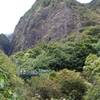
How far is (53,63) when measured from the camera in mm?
58812

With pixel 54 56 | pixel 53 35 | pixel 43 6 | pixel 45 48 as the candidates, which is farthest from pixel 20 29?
pixel 54 56

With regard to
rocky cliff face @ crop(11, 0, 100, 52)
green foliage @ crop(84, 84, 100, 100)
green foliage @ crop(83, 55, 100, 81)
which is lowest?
green foliage @ crop(84, 84, 100, 100)

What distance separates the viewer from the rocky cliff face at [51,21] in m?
116

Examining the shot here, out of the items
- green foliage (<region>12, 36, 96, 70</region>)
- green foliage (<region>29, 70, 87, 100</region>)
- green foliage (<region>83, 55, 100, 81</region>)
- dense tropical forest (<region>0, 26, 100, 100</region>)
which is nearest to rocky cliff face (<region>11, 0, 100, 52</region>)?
dense tropical forest (<region>0, 26, 100, 100</region>)

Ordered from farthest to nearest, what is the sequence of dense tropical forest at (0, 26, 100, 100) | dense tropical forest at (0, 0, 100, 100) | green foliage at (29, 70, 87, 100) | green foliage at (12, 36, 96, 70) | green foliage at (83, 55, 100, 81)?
green foliage at (12, 36, 96, 70) < green foliage at (83, 55, 100, 81) < green foliage at (29, 70, 87, 100) < dense tropical forest at (0, 0, 100, 100) < dense tropical forest at (0, 26, 100, 100)

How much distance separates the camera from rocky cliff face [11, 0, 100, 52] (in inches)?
4577

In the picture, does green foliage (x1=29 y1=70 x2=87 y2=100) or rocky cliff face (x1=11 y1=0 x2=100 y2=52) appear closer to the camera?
green foliage (x1=29 y1=70 x2=87 y2=100)

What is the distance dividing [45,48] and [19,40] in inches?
3021

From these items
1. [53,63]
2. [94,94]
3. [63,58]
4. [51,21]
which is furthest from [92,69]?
[51,21]

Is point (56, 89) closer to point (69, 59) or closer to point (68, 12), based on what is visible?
point (69, 59)

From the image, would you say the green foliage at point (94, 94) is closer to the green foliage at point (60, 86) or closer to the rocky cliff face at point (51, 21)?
the green foliage at point (60, 86)

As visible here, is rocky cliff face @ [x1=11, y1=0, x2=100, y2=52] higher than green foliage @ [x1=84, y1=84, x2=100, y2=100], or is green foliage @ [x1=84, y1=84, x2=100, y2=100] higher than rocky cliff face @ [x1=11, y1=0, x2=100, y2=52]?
rocky cliff face @ [x1=11, y1=0, x2=100, y2=52]

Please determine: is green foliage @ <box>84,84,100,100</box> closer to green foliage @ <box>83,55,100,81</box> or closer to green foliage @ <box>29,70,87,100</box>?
green foliage @ <box>29,70,87,100</box>

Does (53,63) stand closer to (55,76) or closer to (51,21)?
(55,76)
